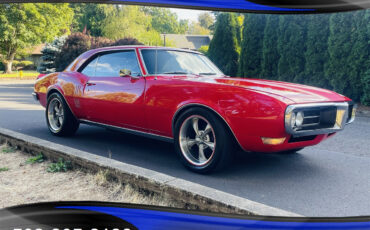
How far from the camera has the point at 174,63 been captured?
10.8ft

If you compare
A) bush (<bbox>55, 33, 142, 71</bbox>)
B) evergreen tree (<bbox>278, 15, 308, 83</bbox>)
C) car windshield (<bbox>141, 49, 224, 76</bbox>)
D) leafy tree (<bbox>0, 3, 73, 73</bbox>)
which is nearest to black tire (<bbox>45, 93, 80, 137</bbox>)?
leafy tree (<bbox>0, 3, 73, 73</bbox>)

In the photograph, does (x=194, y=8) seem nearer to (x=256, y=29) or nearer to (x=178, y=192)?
(x=178, y=192)

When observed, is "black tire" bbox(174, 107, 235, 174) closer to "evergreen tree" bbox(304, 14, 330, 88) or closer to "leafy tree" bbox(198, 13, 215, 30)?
"leafy tree" bbox(198, 13, 215, 30)

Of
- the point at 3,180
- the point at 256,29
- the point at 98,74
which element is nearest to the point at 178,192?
the point at 3,180

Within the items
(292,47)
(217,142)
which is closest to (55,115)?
(217,142)

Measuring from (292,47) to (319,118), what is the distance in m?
5.89

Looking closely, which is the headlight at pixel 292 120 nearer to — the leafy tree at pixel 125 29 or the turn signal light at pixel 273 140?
the turn signal light at pixel 273 140

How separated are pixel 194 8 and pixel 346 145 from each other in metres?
3.53

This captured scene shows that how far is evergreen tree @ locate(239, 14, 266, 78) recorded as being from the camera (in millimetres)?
8703

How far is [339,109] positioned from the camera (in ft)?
8.63

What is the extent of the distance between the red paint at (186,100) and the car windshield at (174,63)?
9 cm

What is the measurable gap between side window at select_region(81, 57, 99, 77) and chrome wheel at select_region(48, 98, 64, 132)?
568mm

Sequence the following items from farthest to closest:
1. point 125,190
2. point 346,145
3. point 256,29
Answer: point 256,29 < point 346,145 < point 125,190

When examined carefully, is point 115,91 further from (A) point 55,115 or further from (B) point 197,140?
Answer: (A) point 55,115
